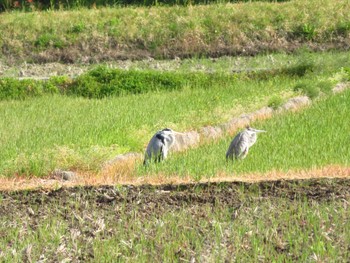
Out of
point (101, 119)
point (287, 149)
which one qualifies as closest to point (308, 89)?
point (101, 119)

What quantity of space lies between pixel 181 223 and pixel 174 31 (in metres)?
13.3

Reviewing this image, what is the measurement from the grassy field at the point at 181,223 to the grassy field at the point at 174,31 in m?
11.7

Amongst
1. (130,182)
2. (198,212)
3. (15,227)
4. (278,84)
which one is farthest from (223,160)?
(278,84)

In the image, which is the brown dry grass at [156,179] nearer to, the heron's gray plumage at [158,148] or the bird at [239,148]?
the heron's gray plumage at [158,148]

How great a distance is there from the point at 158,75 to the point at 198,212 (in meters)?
8.73

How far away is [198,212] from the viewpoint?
655 centimetres

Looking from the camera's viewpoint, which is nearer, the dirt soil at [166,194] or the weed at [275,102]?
the dirt soil at [166,194]

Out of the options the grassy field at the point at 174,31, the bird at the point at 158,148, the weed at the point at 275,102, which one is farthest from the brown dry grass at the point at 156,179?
the grassy field at the point at 174,31

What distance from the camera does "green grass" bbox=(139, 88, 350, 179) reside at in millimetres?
8172

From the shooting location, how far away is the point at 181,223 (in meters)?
6.30

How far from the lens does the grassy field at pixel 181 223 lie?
19.0ft

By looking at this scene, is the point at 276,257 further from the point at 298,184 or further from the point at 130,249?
the point at 298,184

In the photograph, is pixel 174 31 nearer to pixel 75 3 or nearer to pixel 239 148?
pixel 75 3

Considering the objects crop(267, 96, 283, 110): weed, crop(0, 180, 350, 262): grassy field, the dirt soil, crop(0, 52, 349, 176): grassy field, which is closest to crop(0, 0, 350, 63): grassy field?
crop(0, 52, 349, 176): grassy field
